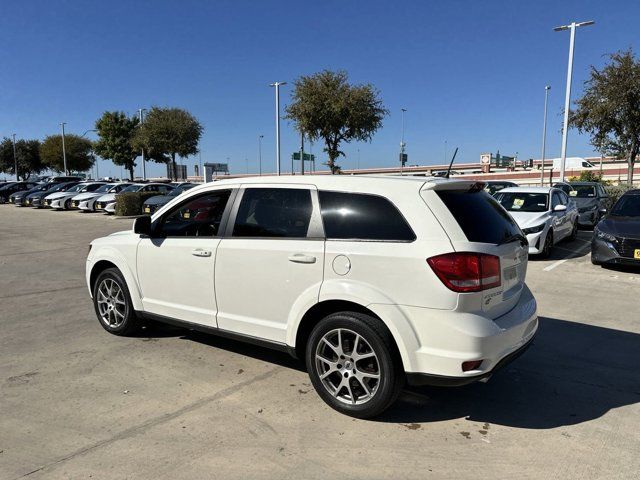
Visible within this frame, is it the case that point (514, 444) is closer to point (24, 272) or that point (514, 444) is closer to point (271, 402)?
point (271, 402)

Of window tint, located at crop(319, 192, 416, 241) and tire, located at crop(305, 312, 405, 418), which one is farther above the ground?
window tint, located at crop(319, 192, 416, 241)

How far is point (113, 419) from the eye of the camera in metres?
3.45

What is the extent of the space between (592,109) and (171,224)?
75.6 feet

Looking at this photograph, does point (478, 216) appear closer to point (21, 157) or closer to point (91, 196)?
point (91, 196)

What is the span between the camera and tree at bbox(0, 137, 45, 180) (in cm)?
7681

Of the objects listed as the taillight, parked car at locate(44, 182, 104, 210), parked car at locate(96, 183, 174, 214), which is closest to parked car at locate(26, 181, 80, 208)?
parked car at locate(44, 182, 104, 210)

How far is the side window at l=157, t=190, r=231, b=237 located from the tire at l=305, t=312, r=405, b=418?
4.69 ft

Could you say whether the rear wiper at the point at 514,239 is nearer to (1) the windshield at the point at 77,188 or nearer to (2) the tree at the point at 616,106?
(2) the tree at the point at 616,106

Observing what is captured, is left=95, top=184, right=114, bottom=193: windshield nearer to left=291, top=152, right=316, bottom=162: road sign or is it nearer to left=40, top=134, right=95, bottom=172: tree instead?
left=291, top=152, right=316, bottom=162: road sign

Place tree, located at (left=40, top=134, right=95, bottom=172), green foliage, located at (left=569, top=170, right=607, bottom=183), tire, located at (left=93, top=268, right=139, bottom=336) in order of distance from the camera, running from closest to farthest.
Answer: tire, located at (left=93, top=268, right=139, bottom=336) → green foliage, located at (left=569, top=170, right=607, bottom=183) → tree, located at (left=40, top=134, right=95, bottom=172)

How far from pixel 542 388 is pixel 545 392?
0.07 meters

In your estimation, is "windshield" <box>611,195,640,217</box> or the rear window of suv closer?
the rear window of suv

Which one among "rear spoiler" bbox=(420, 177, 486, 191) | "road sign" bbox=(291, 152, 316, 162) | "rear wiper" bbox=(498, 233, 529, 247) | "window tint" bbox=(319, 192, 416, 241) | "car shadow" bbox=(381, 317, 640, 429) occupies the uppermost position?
"road sign" bbox=(291, 152, 316, 162)

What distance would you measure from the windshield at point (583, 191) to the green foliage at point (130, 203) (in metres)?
18.3
